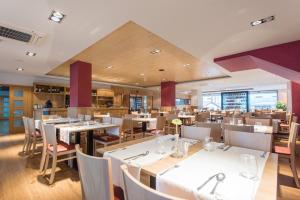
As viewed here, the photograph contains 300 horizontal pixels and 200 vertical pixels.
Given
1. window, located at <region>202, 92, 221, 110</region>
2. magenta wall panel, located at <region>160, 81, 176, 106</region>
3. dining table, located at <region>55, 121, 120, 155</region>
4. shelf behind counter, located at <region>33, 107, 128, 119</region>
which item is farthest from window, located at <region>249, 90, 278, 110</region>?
dining table, located at <region>55, 121, 120, 155</region>

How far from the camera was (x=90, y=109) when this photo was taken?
17.5 feet

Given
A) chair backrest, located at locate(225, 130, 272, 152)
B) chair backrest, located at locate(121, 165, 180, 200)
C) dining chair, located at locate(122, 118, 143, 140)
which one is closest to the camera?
chair backrest, located at locate(121, 165, 180, 200)

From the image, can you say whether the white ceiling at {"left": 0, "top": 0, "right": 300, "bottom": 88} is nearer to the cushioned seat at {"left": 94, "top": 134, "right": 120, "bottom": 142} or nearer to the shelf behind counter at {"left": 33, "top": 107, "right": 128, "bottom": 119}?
the cushioned seat at {"left": 94, "top": 134, "right": 120, "bottom": 142}

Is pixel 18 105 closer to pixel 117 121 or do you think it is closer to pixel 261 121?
pixel 117 121

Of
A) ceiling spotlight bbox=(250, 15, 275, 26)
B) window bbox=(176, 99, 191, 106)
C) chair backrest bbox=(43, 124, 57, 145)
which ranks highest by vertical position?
ceiling spotlight bbox=(250, 15, 275, 26)

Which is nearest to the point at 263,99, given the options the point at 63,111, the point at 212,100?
the point at 212,100

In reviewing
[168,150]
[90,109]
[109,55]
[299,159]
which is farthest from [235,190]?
[90,109]

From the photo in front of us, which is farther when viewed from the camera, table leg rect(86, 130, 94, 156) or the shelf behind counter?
the shelf behind counter

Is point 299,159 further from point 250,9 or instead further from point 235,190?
point 235,190

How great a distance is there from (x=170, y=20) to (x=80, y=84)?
3.61 meters

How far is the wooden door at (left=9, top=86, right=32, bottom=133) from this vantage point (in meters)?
6.84

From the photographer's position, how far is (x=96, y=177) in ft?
3.14

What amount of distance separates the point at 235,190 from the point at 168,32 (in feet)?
8.59

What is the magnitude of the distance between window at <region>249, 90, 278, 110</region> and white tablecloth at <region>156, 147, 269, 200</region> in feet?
44.1
